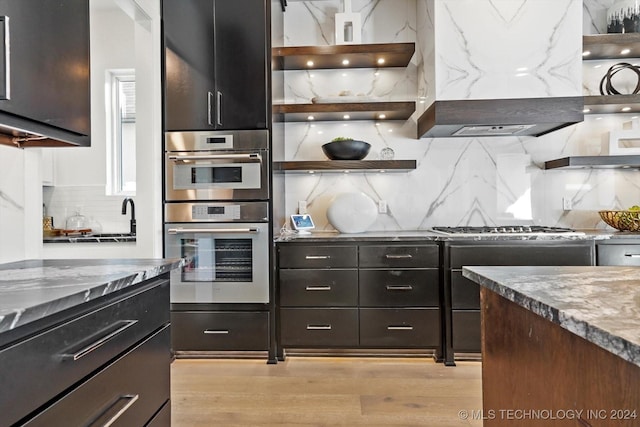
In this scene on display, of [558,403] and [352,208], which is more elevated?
[352,208]

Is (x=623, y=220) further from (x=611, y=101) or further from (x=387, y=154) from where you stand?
(x=387, y=154)

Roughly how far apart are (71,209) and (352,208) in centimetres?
243

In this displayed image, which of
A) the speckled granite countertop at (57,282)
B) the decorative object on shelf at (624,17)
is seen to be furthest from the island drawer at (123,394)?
the decorative object on shelf at (624,17)

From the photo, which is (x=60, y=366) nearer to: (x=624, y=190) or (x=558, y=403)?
(x=558, y=403)

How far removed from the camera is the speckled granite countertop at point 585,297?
2.03 feet

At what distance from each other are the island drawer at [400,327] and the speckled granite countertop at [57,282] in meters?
1.64

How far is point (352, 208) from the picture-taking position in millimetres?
3055

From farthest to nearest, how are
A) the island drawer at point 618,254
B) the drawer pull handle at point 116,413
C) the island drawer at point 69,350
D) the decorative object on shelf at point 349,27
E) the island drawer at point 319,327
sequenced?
1. the decorative object on shelf at point 349,27
2. the island drawer at point 319,327
3. the island drawer at point 618,254
4. the drawer pull handle at point 116,413
5. the island drawer at point 69,350

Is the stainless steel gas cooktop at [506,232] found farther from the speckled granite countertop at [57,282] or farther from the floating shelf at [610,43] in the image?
the speckled granite countertop at [57,282]

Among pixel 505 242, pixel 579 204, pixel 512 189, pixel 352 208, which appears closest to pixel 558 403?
pixel 505 242

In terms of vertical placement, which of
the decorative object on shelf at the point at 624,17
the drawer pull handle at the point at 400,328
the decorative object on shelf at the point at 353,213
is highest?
the decorative object on shelf at the point at 624,17

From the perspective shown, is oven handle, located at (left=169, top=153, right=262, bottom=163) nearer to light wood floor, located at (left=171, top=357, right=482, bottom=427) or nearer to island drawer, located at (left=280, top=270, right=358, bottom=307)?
island drawer, located at (left=280, top=270, right=358, bottom=307)

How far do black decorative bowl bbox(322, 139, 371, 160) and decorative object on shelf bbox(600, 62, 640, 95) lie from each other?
189 cm

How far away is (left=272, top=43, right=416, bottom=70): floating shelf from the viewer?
2988 mm
